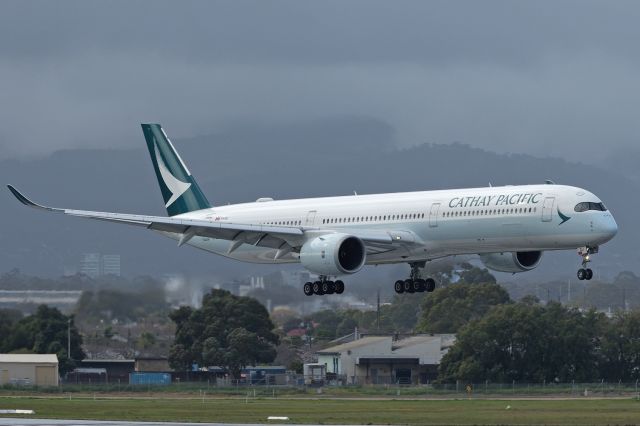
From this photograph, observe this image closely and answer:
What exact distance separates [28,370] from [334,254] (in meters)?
50.3

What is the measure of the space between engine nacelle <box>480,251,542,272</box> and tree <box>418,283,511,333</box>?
71767 millimetres

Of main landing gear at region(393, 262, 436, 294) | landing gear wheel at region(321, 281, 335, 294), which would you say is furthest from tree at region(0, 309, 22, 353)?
main landing gear at region(393, 262, 436, 294)

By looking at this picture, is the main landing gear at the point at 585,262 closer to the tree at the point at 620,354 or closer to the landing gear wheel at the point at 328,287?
the landing gear wheel at the point at 328,287

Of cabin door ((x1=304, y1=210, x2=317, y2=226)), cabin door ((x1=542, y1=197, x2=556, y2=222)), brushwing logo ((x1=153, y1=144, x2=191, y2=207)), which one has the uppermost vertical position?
brushwing logo ((x1=153, y1=144, x2=191, y2=207))

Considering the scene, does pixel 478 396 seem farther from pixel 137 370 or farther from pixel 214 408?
pixel 137 370

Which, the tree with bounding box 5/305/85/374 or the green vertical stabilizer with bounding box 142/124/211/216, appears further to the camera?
the tree with bounding box 5/305/85/374

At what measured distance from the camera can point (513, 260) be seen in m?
79.4

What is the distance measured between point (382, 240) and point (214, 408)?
14.4 metres

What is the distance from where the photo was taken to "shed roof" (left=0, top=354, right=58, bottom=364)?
387ft

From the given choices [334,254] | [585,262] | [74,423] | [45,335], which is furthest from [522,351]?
[74,423]

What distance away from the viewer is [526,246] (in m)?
72.7

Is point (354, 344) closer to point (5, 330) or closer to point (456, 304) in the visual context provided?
point (456, 304)

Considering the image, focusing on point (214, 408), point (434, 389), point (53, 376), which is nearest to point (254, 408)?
point (214, 408)

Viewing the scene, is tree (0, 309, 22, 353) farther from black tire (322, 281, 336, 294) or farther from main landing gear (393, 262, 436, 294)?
main landing gear (393, 262, 436, 294)
